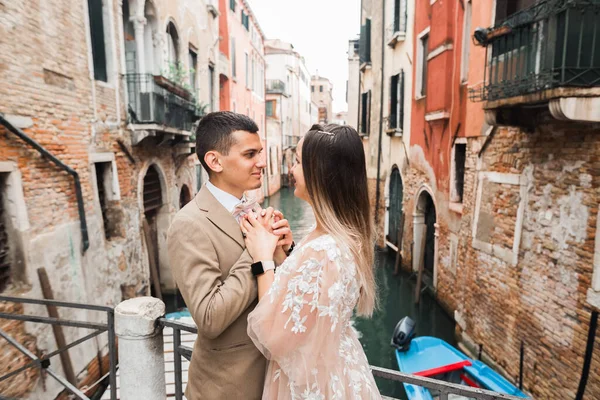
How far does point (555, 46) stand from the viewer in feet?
13.1

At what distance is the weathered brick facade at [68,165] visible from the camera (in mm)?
4234

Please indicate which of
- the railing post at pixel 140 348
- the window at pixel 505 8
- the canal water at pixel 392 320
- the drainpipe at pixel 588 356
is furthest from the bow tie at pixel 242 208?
the window at pixel 505 8

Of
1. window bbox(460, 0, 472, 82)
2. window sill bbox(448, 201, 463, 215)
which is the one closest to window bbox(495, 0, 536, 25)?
window bbox(460, 0, 472, 82)

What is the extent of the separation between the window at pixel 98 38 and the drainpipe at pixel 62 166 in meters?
1.85

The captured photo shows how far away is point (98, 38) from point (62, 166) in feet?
7.96

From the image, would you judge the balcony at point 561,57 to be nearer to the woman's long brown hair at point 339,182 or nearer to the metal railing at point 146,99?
the woman's long brown hair at point 339,182

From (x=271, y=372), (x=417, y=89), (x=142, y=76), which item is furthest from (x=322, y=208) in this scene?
(x=417, y=89)

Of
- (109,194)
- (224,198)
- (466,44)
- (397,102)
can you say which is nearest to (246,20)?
(397,102)

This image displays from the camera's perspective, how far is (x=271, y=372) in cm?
135

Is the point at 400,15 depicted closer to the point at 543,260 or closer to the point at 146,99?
the point at 146,99

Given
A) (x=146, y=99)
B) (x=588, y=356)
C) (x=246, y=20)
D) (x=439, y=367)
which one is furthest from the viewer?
(x=246, y=20)

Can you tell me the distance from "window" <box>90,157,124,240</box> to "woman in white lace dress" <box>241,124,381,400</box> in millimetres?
5764

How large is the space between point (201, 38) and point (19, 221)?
8252mm

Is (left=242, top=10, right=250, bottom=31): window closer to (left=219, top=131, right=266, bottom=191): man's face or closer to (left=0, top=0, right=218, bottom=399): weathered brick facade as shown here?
(left=0, top=0, right=218, bottom=399): weathered brick facade
